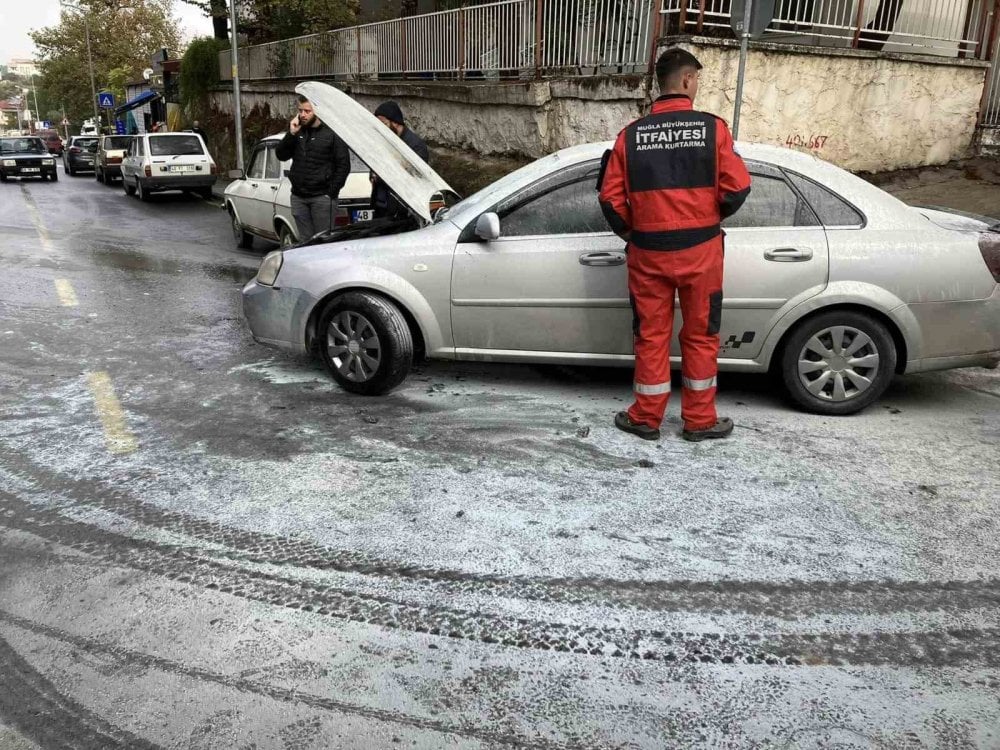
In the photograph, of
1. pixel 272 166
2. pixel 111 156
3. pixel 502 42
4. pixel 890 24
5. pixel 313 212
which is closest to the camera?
pixel 313 212

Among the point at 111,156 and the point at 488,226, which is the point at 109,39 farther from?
the point at 488,226

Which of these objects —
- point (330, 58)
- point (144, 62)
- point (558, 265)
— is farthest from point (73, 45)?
point (558, 265)

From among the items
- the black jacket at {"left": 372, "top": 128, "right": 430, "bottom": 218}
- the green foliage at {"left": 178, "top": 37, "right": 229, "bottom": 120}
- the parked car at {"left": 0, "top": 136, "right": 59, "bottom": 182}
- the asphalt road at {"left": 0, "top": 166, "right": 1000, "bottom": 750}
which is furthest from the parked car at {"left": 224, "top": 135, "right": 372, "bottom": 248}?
the green foliage at {"left": 178, "top": 37, "right": 229, "bottom": 120}

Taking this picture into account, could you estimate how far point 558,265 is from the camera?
4.75 metres

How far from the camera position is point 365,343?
506 centimetres

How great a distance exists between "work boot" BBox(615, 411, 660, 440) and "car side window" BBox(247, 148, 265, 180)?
7281 mm

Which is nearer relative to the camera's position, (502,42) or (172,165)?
(502,42)

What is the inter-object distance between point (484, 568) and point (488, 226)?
2218mm

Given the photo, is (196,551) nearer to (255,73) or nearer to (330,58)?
(330,58)

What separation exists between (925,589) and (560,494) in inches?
58.6

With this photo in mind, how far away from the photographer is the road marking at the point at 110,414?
4.30m

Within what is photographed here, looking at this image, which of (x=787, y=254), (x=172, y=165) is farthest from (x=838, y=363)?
(x=172, y=165)

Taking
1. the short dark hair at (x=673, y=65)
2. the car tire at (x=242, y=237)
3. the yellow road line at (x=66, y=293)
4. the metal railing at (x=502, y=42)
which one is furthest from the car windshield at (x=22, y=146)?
the short dark hair at (x=673, y=65)

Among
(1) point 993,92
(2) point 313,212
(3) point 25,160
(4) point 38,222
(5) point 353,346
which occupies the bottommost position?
(4) point 38,222
